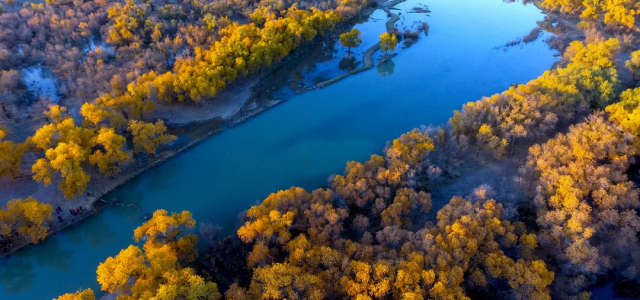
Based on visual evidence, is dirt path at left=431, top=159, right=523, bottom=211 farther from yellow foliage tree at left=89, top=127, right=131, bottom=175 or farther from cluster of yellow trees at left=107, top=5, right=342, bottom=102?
yellow foliage tree at left=89, top=127, right=131, bottom=175

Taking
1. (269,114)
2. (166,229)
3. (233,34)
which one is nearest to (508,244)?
(166,229)

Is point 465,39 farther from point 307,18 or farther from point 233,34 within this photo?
point 233,34

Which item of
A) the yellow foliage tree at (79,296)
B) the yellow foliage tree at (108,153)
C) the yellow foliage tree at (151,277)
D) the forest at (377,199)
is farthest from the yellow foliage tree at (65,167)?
the yellow foliage tree at (79,296)

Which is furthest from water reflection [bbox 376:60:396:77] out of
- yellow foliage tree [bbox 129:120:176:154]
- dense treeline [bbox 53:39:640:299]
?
yellow foliage tree [bbox 129:120:176:154]

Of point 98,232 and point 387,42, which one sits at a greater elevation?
point 387,42

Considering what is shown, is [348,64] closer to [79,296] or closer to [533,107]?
[533,107]

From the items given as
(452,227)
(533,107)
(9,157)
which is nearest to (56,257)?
(9,157)
